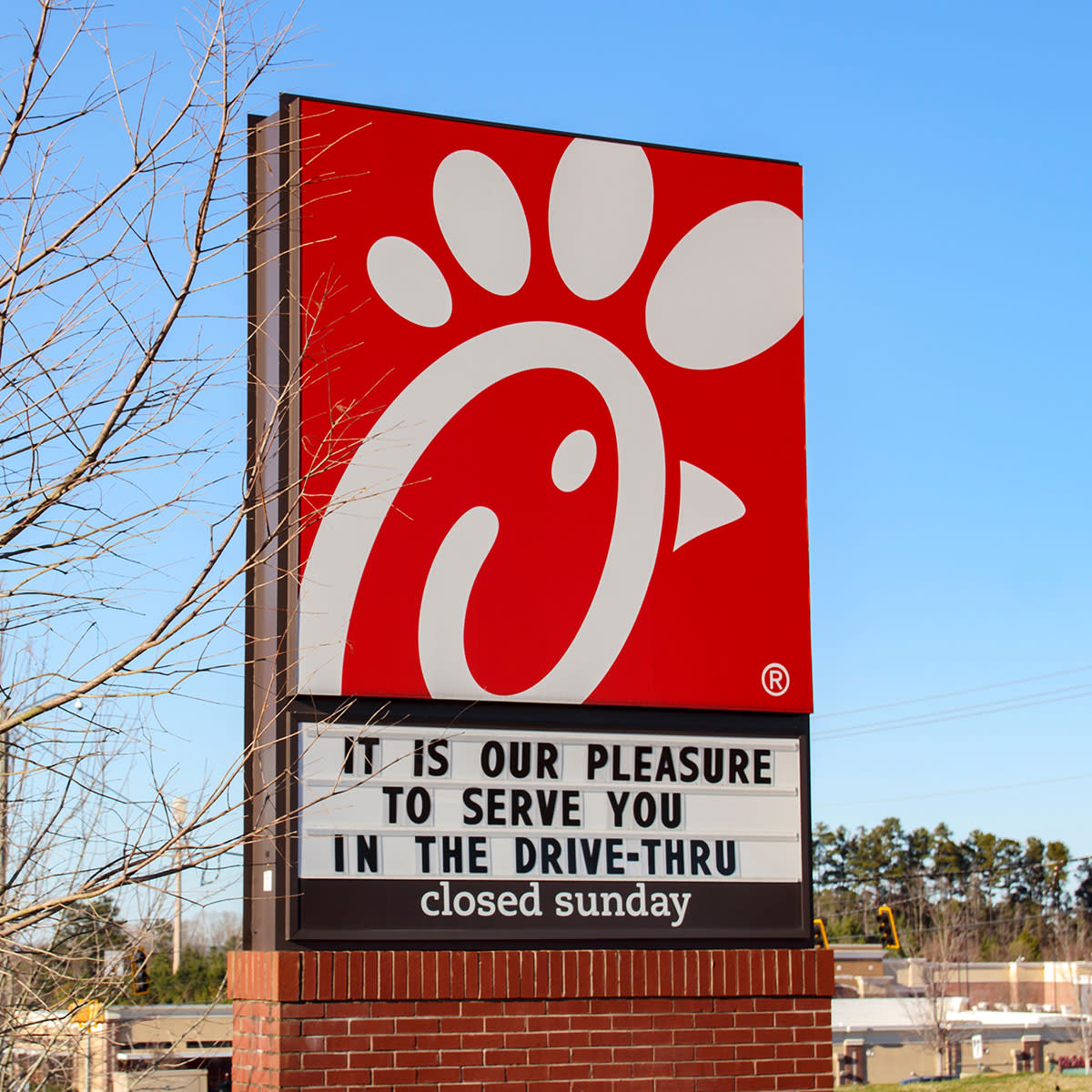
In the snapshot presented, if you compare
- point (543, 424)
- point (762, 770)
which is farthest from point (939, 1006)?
point (543, 424)

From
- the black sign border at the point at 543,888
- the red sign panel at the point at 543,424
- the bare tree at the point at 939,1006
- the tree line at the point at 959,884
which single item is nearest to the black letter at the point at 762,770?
the black sign border at the point at 543,888

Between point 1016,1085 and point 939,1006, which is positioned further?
point 939,1006

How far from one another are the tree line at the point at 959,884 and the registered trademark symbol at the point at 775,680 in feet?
311

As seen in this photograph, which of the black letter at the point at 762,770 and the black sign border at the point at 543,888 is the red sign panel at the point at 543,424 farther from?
the black letter at the point at 762,770

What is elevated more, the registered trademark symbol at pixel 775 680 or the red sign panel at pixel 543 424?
the red sign panel at pixel 543 424

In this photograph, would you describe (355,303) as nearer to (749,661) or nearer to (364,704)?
(364,704)

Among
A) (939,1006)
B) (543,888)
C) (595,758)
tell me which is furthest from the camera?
(939,1006)

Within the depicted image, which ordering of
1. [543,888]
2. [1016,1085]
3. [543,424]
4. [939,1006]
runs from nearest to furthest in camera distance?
1. [543,888]
2. [543,424]
3. [1016,1085]
4. [939,1006]

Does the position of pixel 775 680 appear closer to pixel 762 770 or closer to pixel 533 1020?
pixel 762 770

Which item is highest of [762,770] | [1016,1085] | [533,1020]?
[762,770]

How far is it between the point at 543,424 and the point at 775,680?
6.59 feet

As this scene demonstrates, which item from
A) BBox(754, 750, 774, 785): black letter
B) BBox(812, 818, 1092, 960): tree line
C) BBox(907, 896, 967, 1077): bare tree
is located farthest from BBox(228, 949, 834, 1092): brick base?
BBox(812, 818, 1092, 960): tree line

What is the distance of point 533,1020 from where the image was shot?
25.7 ft

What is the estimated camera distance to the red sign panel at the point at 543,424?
8.01 meters
